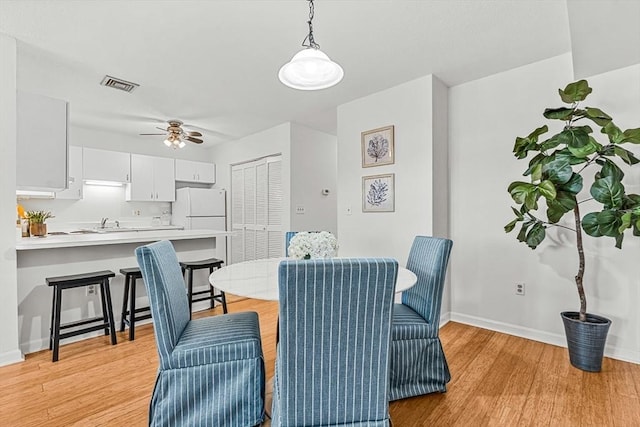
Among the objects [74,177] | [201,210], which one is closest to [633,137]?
[201,210]

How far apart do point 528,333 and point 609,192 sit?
1.46 meters

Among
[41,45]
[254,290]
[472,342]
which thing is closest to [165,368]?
[254,290]

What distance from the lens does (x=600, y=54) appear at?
2.29 meters

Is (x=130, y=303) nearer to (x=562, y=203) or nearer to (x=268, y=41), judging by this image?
(x=268, y=41)

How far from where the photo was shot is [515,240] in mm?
2973

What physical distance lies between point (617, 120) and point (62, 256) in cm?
476

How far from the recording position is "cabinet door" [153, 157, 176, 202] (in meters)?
5.65

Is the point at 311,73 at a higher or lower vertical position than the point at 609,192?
higher

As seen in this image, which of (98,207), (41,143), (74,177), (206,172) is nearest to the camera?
(41,143)

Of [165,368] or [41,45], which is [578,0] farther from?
[41,45]

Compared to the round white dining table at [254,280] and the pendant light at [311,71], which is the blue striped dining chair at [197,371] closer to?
the round white dining table at [254,280]

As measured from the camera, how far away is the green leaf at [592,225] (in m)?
2.12

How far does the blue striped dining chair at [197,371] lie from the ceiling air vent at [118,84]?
7.94ft

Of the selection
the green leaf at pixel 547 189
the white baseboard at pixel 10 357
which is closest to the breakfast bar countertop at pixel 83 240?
the white baseboard at pixel 10 357
